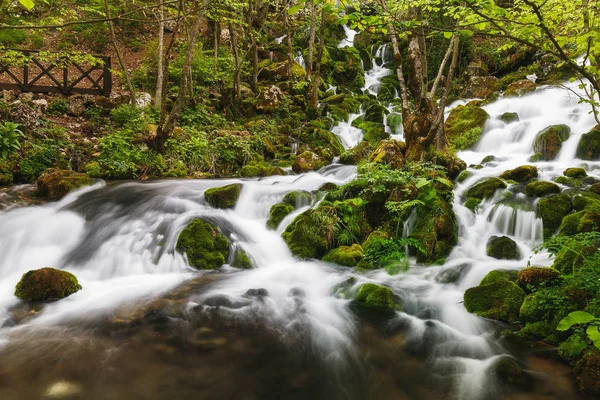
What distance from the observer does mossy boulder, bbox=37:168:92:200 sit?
328 inches

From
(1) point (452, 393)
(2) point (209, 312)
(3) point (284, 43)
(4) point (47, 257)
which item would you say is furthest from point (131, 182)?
(3) point (284, 43)

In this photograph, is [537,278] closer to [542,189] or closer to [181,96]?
[542,189]

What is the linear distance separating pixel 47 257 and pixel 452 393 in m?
6.32

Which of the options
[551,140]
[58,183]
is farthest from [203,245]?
[551,140]

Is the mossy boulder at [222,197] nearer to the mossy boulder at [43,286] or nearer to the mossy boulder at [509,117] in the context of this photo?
the mossy boulder at [43,286]

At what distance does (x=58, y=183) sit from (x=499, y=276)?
8743 mm

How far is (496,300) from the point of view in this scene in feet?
15.9

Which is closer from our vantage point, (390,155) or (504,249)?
(504,249)

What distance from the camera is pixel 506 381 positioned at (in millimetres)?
3643

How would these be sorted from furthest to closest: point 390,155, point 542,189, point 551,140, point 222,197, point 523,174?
1. point 551,140
2. point 390,155
3. point 523,174
4. point 222,197
5. point 542,189

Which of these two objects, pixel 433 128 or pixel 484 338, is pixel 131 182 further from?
pixel 484 338

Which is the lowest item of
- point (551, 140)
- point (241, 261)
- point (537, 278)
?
point (241, 261)

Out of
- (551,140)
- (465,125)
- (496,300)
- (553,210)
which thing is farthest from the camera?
(465,125)

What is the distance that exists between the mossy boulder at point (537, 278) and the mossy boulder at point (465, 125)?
8634mm
